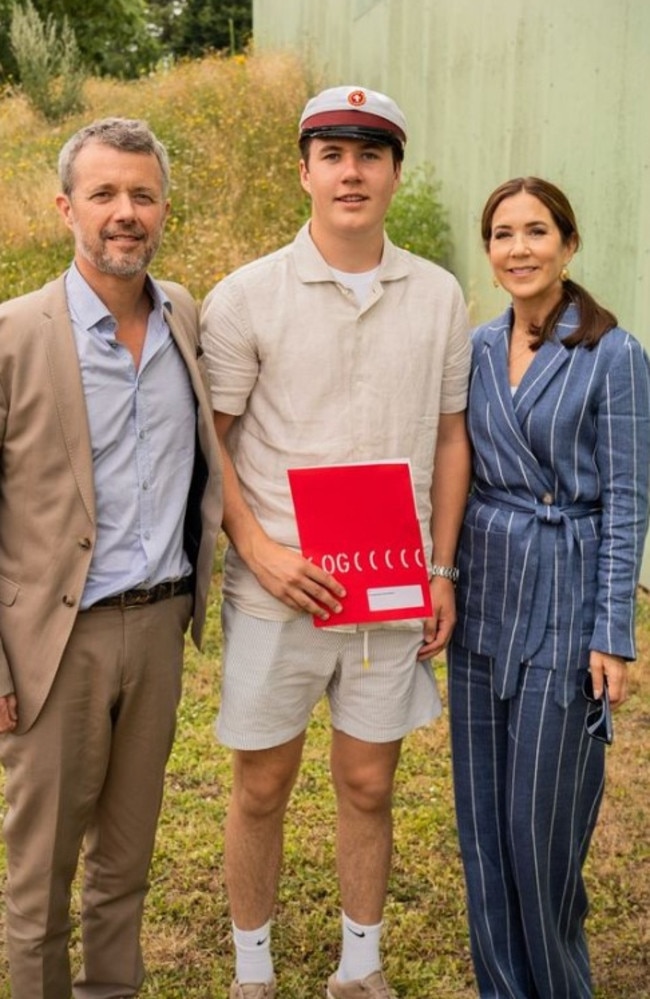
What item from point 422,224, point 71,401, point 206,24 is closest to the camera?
point 71,401

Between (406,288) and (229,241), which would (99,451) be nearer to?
(406,288)

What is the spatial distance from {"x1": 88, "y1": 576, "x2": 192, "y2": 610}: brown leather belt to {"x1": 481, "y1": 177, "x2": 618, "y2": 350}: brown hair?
3.31 feet

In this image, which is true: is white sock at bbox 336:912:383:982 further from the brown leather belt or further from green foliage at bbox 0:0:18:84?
green foliage at bbox 0:0:18:84

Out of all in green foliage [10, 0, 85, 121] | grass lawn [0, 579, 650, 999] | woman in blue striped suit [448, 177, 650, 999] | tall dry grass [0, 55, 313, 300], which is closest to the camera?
woman in blue striped suit [448, 177, 650, 999]

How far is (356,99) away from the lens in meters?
3.00

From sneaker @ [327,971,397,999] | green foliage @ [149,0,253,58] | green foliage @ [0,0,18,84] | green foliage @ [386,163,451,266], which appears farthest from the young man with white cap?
green foliage @ [149,0,253,58]

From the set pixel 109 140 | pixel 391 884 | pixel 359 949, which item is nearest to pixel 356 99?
pixel 109 140

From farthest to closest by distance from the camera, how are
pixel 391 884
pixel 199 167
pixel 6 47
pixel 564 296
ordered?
pixel 6 47, pixel 199 167, pixel 391 884, pixel 564 296

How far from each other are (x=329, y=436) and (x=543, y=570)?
1.98ft

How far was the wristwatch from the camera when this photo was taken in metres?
3.16

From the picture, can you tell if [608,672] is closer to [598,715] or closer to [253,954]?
[598,715]

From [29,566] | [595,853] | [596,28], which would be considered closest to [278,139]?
[596,28]

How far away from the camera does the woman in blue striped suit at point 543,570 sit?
286 centimetres

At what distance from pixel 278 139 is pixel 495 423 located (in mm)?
10014
